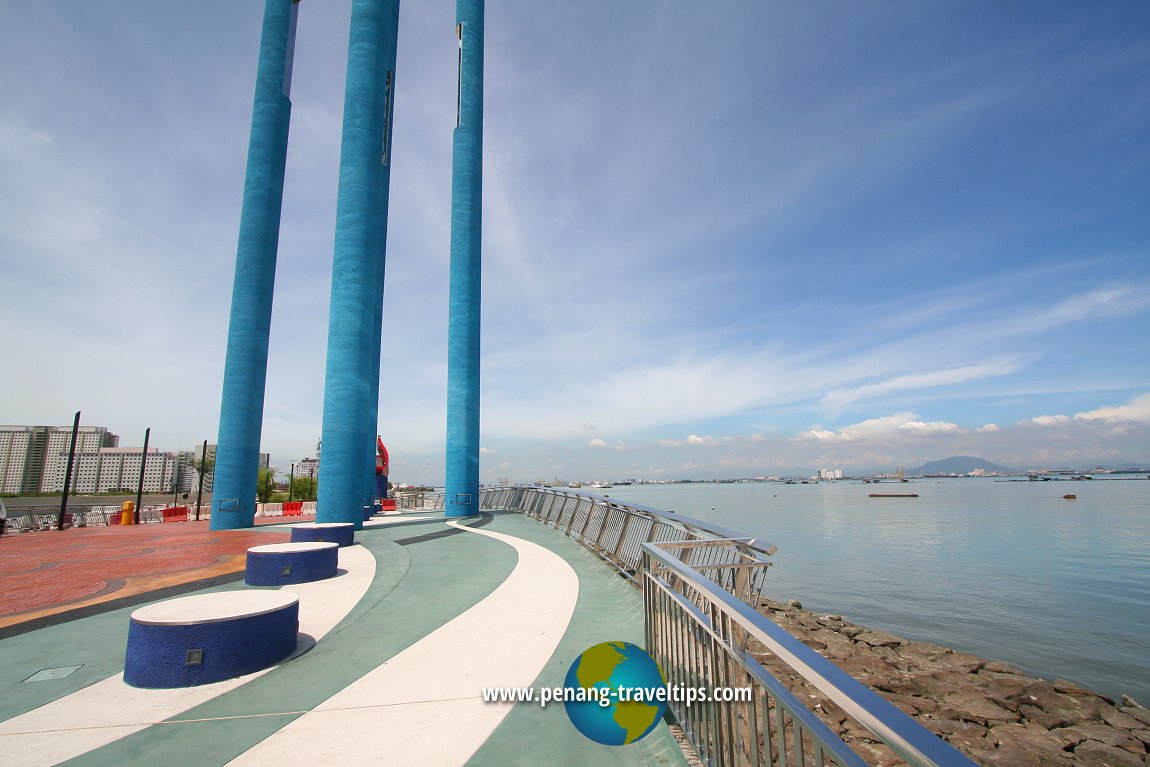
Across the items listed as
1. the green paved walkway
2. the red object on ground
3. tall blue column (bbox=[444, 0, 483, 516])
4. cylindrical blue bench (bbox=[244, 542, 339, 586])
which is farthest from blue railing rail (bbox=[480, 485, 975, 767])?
tall blue column (bbox=[444, 0, 483, 516])

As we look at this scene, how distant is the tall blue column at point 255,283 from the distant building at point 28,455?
13664cm

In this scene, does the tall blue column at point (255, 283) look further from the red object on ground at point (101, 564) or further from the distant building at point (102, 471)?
the distant building at point (102, 471)

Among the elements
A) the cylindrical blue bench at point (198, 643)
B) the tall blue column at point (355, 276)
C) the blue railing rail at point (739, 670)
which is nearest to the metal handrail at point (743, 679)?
the blue railing rail at point (739, 670)

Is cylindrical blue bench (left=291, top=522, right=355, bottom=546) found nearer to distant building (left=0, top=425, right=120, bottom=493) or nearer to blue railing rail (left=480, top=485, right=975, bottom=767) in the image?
blue railing rail (left=480, top=485, right=975, bottom=767)

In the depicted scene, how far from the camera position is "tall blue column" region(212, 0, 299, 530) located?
64.4 feet

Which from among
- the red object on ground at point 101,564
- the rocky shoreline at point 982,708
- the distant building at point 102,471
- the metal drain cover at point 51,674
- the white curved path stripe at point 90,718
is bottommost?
the rocky shoreline at point 982,708

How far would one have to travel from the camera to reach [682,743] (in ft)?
11.8

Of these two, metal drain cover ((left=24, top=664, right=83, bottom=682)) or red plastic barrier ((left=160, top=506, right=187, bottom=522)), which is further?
red plastic barrier ((left=160, top=506, right=187, bottom=522))

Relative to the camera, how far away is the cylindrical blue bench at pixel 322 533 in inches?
468

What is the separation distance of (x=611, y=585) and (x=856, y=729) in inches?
163

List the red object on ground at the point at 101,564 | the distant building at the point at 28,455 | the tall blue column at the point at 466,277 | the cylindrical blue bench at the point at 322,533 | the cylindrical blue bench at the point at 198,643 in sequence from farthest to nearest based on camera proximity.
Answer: the distant building at the point at 28,455
the tall blue column at the point at 466,277
the cylindrical blue bench at the point at 322,533
the red object on ground at the point at 101,564
the cylindrical blue bench at the point at 198,643

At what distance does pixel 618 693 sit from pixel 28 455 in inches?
6915

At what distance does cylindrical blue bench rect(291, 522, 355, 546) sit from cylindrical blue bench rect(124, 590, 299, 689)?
23.1 feet

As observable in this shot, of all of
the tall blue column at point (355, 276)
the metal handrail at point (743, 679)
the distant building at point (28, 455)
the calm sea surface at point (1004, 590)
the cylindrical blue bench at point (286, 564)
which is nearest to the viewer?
the metal handrail at point (743, 679)
